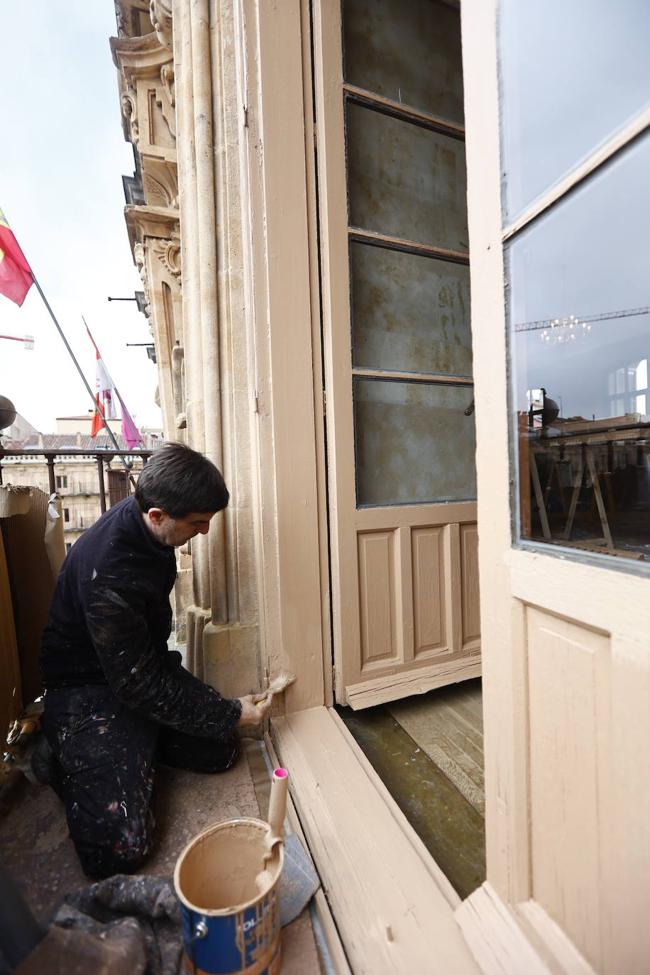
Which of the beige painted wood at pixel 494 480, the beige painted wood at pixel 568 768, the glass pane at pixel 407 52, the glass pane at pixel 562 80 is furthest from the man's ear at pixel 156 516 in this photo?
the glass pane at pixel 407 52

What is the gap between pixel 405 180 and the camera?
2.11 meters

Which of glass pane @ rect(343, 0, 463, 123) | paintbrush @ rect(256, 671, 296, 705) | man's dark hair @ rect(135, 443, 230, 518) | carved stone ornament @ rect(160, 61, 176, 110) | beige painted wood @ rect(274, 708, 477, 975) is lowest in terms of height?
beige painted wood @ rect(274, 708, 477, 975)

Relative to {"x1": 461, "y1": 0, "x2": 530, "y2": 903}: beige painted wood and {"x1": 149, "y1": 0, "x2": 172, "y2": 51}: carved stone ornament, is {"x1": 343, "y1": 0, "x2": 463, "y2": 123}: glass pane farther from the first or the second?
{"x1": 461, "y1": 0, "x2": 530, "y2": 903}: beige painted wood

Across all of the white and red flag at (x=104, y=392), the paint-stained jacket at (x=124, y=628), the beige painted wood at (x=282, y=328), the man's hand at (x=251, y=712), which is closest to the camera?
the paint-stained jacket at (x=124, y=628)

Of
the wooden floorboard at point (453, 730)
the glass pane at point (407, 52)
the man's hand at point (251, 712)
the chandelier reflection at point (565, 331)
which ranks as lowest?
the wooden floorboard at point (453, 730)

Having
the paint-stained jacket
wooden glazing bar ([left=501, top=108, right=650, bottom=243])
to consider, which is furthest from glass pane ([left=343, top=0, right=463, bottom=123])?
the paint-stained jacket

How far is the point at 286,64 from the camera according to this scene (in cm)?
178

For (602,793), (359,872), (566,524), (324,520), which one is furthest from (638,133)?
(359,872)

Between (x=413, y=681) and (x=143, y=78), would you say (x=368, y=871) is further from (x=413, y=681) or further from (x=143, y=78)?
(x=143, y=78)

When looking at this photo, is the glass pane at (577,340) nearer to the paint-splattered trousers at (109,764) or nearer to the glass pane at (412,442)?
the glass pane at (412,442)

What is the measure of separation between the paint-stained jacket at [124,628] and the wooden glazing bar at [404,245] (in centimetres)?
160

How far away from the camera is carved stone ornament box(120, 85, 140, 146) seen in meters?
4.07

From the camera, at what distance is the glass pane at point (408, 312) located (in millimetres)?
2018

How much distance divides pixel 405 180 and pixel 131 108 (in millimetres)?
3870
